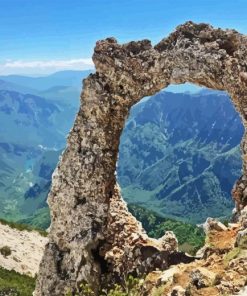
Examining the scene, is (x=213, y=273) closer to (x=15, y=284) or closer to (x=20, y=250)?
(x=15, y=284)

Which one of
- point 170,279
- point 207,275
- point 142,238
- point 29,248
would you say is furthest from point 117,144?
point 29,248

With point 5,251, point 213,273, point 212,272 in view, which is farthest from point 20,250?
point 213,273

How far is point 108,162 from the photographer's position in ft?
85.6

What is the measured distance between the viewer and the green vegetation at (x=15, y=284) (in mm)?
52531

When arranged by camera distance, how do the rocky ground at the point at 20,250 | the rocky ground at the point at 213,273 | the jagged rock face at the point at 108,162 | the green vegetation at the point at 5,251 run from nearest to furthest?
the rocky ground at the point at 213,273, the jagged rock face at the point at 108,162, the rocky ground at the point at 20,250, the green vegetation at the point at 5,251

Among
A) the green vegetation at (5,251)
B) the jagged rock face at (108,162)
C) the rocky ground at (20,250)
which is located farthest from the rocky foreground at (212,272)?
the green vegetation at (5,251)

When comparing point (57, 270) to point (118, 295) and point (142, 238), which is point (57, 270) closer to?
point (142, 238)

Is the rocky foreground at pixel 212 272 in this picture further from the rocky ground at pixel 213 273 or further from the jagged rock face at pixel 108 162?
the jagged rock face at pixel 108 162

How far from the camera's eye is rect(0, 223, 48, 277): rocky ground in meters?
65.6

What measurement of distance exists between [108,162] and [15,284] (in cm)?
3380

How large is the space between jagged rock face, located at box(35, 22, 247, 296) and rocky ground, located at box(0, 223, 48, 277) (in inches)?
1575

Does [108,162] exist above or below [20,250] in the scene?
above

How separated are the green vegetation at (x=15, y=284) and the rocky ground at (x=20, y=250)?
330 centimetres

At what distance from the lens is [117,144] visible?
Answer: 2670cm
